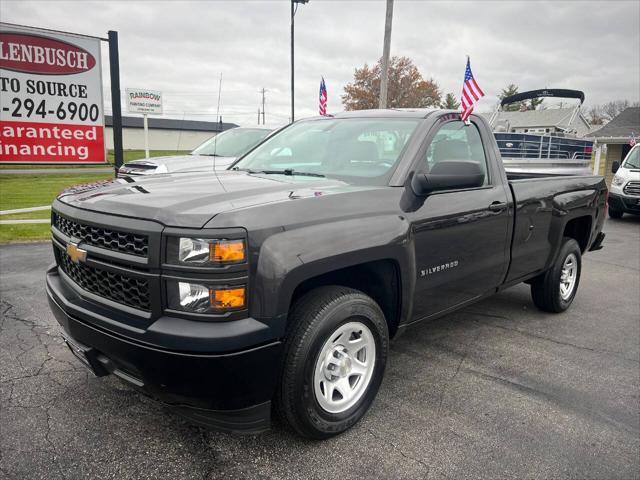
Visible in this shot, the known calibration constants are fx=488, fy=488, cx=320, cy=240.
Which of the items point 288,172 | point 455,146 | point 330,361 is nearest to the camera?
point 330,361

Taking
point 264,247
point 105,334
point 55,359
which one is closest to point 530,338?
point 264,247

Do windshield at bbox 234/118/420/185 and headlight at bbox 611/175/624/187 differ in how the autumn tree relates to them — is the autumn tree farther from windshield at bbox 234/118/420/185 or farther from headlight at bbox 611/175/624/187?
windshield at bbox 234/118/420/185

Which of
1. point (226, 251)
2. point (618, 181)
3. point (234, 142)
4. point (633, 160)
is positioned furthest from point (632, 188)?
point (226, 251)

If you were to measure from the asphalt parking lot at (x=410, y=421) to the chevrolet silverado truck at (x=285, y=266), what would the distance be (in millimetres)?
294

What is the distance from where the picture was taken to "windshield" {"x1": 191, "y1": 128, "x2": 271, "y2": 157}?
9461mm

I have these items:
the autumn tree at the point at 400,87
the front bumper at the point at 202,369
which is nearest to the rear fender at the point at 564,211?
the front bumper at the point at 202,369

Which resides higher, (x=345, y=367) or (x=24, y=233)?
(x=345, y=367)

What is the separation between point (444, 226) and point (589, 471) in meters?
1.57

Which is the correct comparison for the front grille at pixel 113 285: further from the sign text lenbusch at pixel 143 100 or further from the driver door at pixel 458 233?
the sign text lenbusch at pixel 143 100

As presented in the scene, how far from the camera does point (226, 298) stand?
2.13 meters

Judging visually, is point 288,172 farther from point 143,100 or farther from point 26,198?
point 143,100

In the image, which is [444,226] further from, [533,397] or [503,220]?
[533,397]

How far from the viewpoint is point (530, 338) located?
4.36 meters

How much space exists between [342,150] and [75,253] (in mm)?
1919
